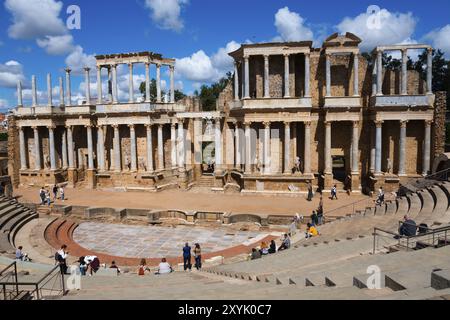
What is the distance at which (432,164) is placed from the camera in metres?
28.3

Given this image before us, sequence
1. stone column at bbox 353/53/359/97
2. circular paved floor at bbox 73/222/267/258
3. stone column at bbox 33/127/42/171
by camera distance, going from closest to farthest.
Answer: circular paved floor at bbox 73/222/267/258
stone column at bbox 353/53/359/97
stone column at bbox 33/127/42/171

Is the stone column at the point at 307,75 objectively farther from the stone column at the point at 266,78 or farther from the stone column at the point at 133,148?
the stone column at the point at 133,148

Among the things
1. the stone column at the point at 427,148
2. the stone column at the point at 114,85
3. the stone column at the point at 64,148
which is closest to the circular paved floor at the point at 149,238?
the stone column at the point at 114,85

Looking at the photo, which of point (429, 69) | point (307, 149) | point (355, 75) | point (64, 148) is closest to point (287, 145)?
point (307, 149)

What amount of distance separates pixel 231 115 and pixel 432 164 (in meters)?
16.6

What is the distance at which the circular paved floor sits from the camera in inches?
774

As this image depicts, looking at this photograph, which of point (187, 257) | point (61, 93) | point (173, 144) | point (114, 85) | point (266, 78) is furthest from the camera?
point (61, 93)

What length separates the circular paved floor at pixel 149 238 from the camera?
64.5 feet

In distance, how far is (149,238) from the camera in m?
21.6

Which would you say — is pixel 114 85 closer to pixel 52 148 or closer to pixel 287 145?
pixel 52 148

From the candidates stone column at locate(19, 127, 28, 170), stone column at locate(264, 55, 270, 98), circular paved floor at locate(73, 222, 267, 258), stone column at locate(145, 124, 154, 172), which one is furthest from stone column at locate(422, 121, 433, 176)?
stone column at locate(19, 127, 28, 170)

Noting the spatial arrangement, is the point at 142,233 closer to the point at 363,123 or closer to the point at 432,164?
the point at 363,123

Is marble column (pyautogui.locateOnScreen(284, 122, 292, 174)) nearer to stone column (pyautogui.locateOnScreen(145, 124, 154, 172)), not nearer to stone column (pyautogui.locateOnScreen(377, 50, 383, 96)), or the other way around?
stone column (pyautogui.locateOnScreen(377, 50, 383, 96))

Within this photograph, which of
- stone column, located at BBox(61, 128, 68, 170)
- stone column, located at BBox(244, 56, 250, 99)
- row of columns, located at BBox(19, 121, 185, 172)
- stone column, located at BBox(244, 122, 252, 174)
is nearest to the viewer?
stone column, located at BBox(244, 56, 250, 99)
